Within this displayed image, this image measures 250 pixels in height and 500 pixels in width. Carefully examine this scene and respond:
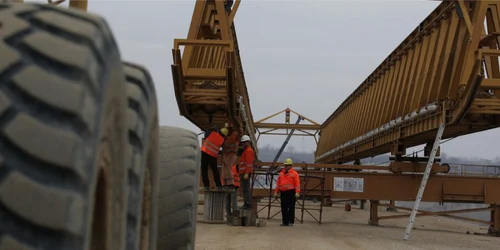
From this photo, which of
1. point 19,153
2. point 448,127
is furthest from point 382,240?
point 19,153

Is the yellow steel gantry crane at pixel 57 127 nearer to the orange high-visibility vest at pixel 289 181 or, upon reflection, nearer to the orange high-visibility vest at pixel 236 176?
the orange high-visibility vest at pixel 236 176

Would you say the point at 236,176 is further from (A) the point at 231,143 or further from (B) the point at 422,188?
(B) the point at 422,188

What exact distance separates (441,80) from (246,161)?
454cm

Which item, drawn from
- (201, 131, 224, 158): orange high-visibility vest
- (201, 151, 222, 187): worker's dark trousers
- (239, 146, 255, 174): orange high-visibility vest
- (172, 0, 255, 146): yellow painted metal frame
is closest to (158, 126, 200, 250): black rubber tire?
(172, 0, 255, 146): yellow painted metal frame

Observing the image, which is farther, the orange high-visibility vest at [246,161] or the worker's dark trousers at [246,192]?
the worker's dark trousers at [246,192]

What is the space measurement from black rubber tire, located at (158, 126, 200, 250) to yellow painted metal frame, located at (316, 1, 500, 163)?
27.1 feet

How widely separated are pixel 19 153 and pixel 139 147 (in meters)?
0.83

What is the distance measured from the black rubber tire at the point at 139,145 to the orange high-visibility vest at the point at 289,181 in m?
12.0

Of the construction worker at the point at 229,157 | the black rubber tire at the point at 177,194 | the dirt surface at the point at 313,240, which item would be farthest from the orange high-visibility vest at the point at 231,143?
the black rubber tire at the point at 177,194

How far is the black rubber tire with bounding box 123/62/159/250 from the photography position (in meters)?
2.33

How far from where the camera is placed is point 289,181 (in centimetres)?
1502

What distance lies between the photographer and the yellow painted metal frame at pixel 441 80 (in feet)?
38.6

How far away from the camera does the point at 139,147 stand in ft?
7.75

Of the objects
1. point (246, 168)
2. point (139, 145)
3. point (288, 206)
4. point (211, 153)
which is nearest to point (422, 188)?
point (288, 206)
